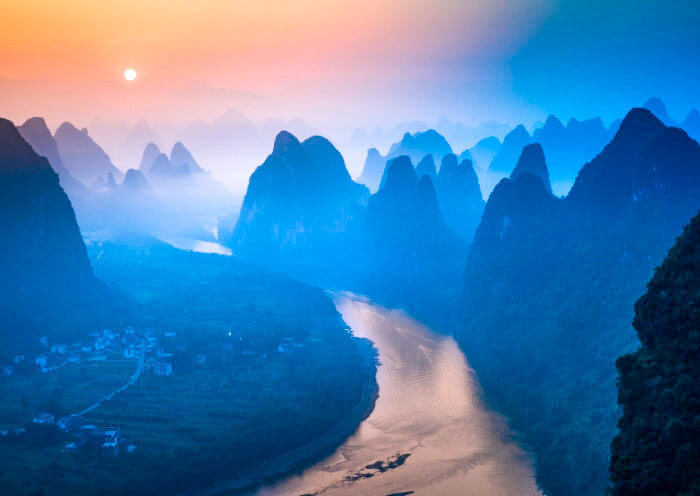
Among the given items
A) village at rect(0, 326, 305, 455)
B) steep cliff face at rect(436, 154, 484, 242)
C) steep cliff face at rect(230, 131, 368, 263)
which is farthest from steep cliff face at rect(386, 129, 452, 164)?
village at rect(0, 326, 305, 455)

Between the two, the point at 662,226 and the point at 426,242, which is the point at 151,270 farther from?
the point at 662,226

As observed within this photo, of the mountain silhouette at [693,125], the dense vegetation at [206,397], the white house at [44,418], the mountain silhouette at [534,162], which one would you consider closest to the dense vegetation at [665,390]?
the dense vegetation at [206,397]

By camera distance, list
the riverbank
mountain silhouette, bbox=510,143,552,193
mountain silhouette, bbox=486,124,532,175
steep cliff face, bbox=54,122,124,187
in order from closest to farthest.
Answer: the riverbank < mountain silhouette, bbox=510,143,552,193 < mountain silhouette, bbox=486,124,532,175 < steep cliff face, bbox=54,122,124,187

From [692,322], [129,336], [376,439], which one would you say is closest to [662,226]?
[376,439]

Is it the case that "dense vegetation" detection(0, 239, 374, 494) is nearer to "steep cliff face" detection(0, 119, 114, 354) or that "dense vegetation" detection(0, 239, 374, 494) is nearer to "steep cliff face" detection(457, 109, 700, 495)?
"steep cliff face" detection(0, 119, 114, 354)

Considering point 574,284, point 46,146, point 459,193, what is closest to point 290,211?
point 459,193

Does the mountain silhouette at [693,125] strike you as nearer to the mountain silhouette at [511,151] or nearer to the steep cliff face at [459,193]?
the mountain silhouette at [511,151]
